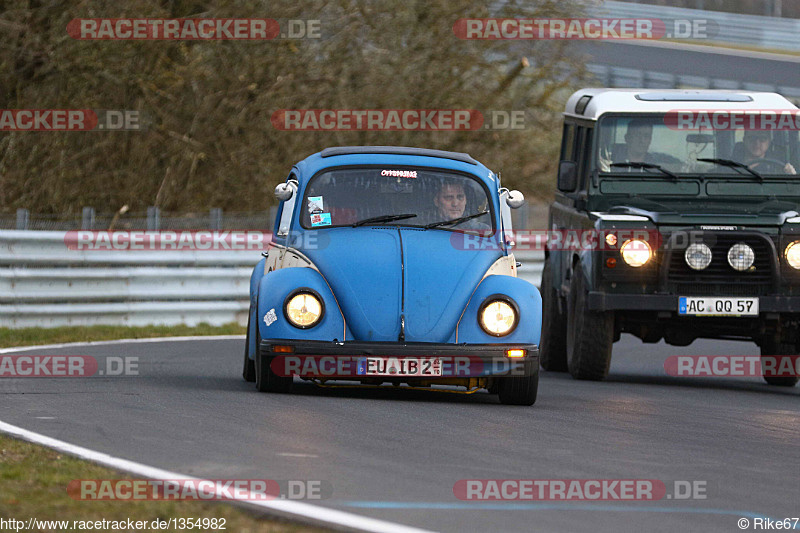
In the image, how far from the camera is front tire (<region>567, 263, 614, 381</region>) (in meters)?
12.7

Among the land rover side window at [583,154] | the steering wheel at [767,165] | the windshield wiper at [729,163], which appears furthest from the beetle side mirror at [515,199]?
the steering wheel at [767,165]

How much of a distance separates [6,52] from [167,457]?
1611 centimetres

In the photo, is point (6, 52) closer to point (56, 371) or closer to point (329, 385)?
point (56, 371)

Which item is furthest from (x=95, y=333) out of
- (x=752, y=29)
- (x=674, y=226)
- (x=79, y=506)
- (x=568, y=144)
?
(x=752, y=29)

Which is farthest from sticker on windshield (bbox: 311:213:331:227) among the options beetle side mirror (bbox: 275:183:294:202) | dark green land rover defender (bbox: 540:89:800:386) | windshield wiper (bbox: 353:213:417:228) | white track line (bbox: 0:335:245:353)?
white track line (bbox: 0:335:245:353)

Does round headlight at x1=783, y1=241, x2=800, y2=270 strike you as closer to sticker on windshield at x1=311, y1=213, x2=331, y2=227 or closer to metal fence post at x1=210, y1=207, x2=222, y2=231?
sticker on windshield at x1=311, y1=213, x2=331, y2=227

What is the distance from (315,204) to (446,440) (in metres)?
3.33

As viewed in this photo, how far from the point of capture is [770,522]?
594cm

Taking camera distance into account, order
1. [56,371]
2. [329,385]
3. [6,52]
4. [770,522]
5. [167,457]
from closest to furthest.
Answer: [770,522]
[167,457]
[329,385]
[56,371]
[6,52]

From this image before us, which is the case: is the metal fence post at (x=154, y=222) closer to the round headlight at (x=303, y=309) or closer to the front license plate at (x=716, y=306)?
the front license plate at (x=716, y=306)

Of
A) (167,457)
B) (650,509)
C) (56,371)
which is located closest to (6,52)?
(56,371)

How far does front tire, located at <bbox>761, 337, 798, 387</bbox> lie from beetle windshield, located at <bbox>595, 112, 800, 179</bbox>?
156cm

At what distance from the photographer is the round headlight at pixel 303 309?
385 inches

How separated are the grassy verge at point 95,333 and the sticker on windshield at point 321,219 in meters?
5.15
